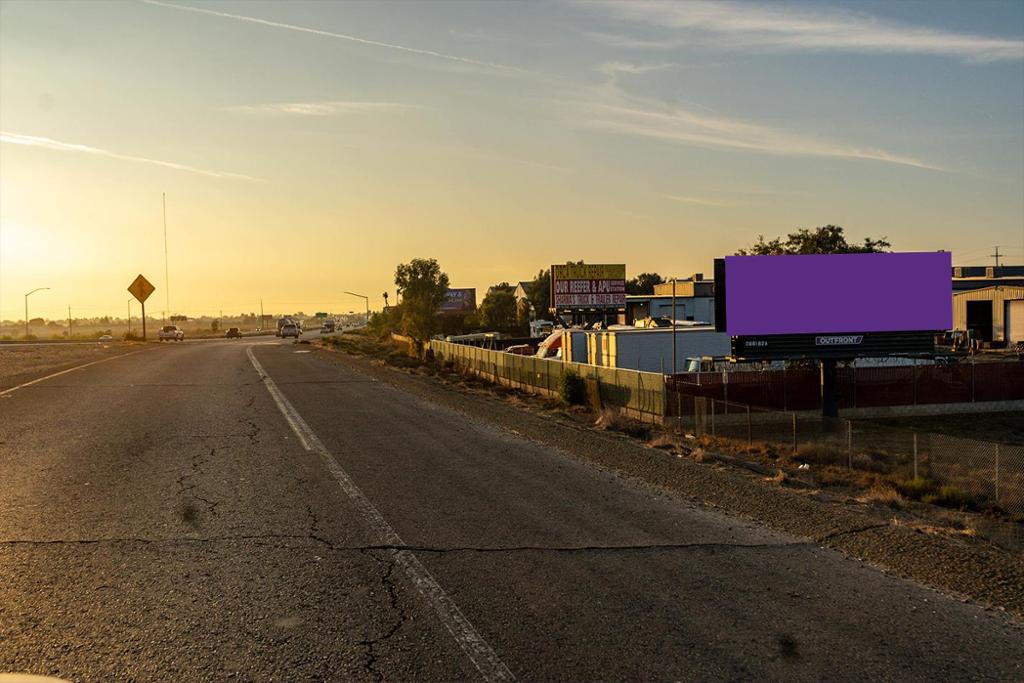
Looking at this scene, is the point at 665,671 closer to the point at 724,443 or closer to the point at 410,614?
the point at 410,614

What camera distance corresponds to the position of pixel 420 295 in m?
71.1

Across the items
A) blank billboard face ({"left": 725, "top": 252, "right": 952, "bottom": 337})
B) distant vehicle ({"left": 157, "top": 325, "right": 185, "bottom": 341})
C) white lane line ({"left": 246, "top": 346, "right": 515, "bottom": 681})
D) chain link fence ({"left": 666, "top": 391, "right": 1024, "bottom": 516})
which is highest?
blank billboard face ({"left": 725, "top": 252, "right": 952, "bottom": 337})

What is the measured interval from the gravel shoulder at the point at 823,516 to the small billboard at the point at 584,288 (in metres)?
51.6

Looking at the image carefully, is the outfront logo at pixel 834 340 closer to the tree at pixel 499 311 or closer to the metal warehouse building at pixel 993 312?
the metal warehouse building at pixel 993 312

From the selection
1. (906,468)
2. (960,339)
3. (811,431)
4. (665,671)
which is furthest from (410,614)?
(960,339)

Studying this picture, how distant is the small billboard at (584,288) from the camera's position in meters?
72.8

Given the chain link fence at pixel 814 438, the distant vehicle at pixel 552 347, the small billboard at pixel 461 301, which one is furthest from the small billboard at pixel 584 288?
the small billboard at pixel 461 301

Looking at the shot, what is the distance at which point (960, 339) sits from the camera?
65.2 metres

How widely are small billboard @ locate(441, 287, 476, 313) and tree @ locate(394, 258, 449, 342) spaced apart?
162 feet

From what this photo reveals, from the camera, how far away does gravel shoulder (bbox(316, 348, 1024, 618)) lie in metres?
8.76

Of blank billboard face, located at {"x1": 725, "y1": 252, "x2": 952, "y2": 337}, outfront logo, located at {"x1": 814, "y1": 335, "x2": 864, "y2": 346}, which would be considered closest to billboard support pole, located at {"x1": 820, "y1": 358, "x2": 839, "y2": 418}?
outfront logo, located at {"x1": 814, "y1": 335, "x2": 864, "y2": 346}

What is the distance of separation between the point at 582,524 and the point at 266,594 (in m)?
4.47

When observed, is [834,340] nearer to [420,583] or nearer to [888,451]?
[888,451]

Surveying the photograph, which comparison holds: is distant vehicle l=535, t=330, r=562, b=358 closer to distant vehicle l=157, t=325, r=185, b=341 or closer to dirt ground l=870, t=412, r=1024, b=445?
dirt ground l=870, t=412, r=1024, b=445
